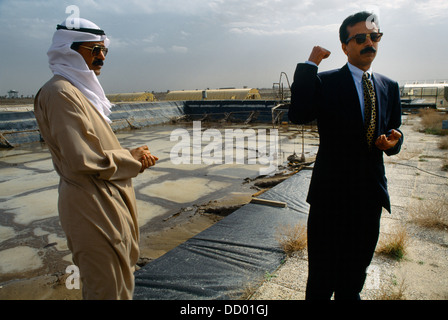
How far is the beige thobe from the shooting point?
130cm

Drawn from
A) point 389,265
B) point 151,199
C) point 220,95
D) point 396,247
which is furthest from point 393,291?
point 220,95

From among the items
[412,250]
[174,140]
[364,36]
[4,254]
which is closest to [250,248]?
[412,250]

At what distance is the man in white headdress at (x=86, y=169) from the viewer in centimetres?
131

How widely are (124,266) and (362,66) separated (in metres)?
1.51

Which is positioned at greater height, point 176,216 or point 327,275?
point 327,275

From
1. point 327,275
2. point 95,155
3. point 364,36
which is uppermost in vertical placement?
point 364,36

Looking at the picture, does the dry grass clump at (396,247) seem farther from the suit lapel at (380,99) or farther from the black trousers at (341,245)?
the suit lapel at (380,99)

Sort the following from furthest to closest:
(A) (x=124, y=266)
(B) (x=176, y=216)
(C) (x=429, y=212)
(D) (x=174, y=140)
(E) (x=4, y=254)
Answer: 1. (D) (x=174, y=140)
2. (B) (x=176, y=216)
3. (E) (x=4, y=254)
4. (C) (x=429, y=212)
5. (A) (x=124, y=266)

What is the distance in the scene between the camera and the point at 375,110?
5.01ft

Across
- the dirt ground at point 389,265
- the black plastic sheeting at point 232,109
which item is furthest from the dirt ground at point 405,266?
the black plastic sheeting at point 232,109

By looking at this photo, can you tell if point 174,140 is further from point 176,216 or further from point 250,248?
point 250,248

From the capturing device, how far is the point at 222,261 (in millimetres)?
2672

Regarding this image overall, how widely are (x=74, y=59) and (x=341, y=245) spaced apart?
5.29 ft

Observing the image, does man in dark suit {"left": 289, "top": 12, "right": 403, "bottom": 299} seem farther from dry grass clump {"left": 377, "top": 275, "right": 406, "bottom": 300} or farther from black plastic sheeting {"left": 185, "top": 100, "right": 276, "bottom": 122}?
black plastic sheeting {"left": 185, "top": 100, "right": 276, "bottom": 122}
